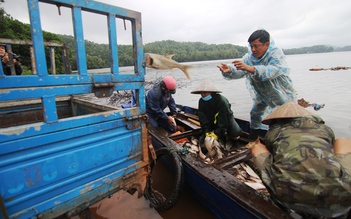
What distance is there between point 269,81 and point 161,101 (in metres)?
2.75

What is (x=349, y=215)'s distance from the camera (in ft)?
5.51

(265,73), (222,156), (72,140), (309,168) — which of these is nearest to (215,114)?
(222,156)

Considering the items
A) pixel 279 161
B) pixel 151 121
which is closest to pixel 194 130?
pixel 151 121

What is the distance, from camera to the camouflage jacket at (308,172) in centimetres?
147

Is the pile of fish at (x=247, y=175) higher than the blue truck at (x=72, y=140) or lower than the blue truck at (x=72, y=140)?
lower

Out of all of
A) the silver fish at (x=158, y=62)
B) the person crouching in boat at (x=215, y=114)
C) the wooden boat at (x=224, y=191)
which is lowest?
the wooden boat at (x=224, y=191)

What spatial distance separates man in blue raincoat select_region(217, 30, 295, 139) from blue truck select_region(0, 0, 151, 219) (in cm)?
206

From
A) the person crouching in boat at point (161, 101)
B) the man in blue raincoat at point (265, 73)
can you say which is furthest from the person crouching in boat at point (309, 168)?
the person crouching in boat at point (161, 101)

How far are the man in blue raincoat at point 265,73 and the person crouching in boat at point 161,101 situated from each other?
1510mm

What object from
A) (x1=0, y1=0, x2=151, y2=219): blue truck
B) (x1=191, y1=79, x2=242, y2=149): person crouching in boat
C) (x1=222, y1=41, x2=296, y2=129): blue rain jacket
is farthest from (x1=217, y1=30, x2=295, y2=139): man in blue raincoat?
(x1=0, y1=0, x2=151, y2=219): blue truck

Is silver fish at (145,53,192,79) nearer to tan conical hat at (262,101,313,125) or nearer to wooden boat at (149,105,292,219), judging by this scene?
tan conical hat at (262,101,313,125)

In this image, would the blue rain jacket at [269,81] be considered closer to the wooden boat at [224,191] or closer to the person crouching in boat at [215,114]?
the person crouching in boat at [215,114]

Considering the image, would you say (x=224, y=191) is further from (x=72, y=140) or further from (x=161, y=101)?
(x=161, y=101)

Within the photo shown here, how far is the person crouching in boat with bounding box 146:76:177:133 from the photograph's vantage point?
491 centimetres
